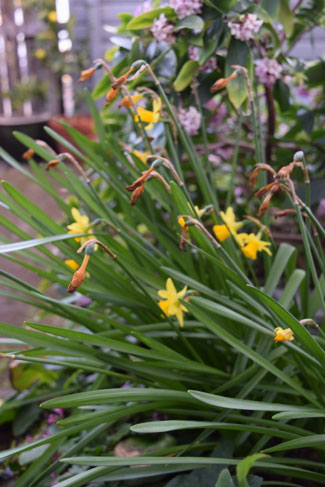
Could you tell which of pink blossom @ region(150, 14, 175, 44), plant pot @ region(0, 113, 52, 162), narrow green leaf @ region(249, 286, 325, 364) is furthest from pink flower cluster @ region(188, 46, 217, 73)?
plant pot @ region(0, 113, 52, 162)

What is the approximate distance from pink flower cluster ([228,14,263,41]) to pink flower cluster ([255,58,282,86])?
18 centimetres

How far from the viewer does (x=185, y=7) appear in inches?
41.5

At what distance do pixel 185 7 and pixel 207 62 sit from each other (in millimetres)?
140

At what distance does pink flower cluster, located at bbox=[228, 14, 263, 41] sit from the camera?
3.39 feet

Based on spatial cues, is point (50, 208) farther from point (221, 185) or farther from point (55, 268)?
point (55, 268)

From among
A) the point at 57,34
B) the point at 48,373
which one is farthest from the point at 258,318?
the point at 57,34

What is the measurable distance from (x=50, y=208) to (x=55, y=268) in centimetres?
245

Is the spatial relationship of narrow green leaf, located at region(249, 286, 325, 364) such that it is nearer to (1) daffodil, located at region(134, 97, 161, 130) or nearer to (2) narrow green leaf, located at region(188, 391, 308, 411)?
(2) narrow green leaf, located at region(188, 391, 308, 411)

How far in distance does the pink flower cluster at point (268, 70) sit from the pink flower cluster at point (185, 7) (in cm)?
23

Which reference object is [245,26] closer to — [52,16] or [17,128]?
[17,128]

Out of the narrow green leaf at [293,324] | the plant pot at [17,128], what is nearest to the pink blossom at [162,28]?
the narrow green leaf at [293,324]

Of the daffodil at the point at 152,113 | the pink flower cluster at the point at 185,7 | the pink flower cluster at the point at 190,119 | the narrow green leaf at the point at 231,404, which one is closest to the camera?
the narrow green leaf at the point at 231,404

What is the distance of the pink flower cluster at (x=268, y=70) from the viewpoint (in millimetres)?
1224

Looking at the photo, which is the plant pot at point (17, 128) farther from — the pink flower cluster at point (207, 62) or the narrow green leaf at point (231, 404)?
the narrow green leaf at point (231, 404)
